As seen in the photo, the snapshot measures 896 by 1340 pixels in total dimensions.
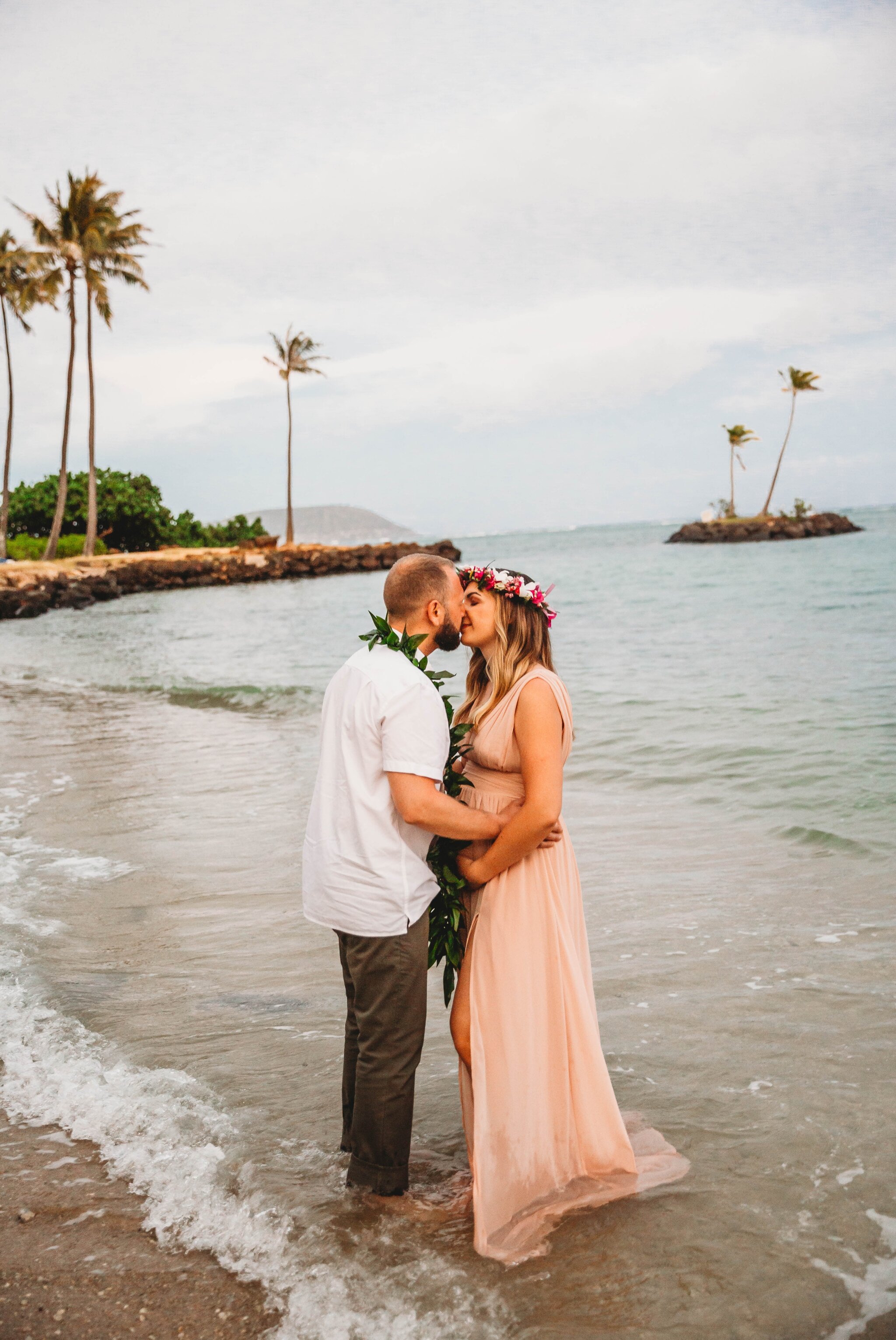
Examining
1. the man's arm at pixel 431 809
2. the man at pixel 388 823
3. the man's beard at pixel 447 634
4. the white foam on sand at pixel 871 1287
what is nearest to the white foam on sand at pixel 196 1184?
the man at pixel 388 823

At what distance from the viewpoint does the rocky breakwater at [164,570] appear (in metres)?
37.4

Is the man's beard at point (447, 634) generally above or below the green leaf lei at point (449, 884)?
above

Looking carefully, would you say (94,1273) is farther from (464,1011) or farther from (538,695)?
(538,695)

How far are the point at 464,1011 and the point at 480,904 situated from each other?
350 millimetres

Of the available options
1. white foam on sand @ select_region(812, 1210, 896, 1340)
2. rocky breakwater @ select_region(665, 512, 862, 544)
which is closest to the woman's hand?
white foam on sand @ select_region(812, 1210, 896, 1340)

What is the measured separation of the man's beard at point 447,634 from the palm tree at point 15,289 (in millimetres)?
44548

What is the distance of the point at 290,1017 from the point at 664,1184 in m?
1.98

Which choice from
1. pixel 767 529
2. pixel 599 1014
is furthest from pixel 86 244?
pixel 767 529

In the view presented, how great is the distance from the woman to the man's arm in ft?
0.40

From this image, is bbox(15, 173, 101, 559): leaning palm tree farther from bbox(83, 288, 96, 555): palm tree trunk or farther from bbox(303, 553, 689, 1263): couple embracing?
bbox(303, 553, 689, 1263): couple embracing

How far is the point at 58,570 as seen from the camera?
4219 centimetres

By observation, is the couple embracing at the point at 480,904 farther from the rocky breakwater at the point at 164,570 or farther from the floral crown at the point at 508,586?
the rocky breakwater at the point at 164,570

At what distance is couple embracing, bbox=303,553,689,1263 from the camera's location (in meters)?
2.93

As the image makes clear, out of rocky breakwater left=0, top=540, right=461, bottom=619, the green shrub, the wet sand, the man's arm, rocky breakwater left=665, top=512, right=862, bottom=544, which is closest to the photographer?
the wet sand
